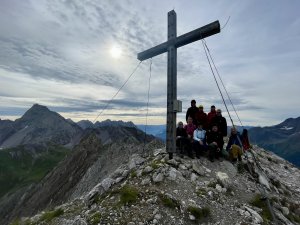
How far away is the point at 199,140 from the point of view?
56.3 ft

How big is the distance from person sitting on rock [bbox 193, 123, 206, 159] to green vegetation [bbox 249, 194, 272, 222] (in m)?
4.22

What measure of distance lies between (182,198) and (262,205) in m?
4.01

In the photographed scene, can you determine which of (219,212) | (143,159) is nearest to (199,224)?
(219,212)

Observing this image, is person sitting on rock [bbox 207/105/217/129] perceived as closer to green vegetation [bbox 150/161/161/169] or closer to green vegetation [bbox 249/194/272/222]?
green vegetation [bbox 150/161/161/169]

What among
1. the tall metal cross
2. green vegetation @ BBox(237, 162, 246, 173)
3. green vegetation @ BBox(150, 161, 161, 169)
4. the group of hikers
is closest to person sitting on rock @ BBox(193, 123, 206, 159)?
the group of hikers

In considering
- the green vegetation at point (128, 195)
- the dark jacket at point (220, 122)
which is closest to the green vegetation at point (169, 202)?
the green vegetation at point (128, 195)

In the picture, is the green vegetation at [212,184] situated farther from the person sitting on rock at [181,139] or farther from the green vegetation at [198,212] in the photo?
the person sitting on rock at [181,139]

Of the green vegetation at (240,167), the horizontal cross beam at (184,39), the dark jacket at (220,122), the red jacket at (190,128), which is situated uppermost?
the horizontal cross beam at (184,39)

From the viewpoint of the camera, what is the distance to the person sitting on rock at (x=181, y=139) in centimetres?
1690

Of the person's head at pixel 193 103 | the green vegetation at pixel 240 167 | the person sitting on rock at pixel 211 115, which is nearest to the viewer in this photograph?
the green vegetation at pixel 240 167

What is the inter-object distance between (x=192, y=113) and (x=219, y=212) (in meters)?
8.04

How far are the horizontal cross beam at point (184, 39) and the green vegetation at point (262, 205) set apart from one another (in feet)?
28.2

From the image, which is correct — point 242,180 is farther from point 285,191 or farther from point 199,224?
point 199,224

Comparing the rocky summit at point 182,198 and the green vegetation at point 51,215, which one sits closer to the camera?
the rocky summit at point 182,198
